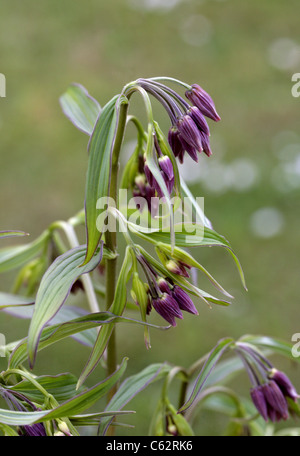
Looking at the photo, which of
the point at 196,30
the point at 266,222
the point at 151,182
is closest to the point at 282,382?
the point at 151,182

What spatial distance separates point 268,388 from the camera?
643 mm

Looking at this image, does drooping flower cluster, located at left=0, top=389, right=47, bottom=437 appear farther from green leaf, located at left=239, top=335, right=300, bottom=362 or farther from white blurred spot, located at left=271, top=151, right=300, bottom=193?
white blurred spot, located at left=271, top=151, right=300, bottom=193

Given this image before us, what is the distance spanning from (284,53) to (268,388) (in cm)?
245

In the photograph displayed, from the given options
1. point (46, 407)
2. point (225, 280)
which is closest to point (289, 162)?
point (225, 280)

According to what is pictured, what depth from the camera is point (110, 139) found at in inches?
20.2

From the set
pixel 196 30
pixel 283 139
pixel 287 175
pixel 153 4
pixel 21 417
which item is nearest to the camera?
pixel 21 417

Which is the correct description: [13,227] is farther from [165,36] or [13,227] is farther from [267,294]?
[165,36]

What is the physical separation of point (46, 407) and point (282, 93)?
2.31 m

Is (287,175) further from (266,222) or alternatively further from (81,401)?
(81,401)

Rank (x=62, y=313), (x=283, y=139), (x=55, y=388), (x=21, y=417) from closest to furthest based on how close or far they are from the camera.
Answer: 1. (x=21, y=417)
2. (x=55, y=388)
3. (x=62, y=313)
4. (x=283, y=139)

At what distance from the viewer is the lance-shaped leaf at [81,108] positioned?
2.21 ft

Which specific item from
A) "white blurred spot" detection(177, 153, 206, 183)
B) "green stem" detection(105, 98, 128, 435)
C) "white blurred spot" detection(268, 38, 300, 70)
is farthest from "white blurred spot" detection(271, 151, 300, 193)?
"green stem" detection(105, 98, 128, 435)

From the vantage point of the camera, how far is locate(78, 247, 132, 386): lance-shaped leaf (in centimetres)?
55

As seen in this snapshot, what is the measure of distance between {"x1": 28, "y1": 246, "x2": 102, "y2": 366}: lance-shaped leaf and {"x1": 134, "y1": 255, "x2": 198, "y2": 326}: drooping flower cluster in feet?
0.17
